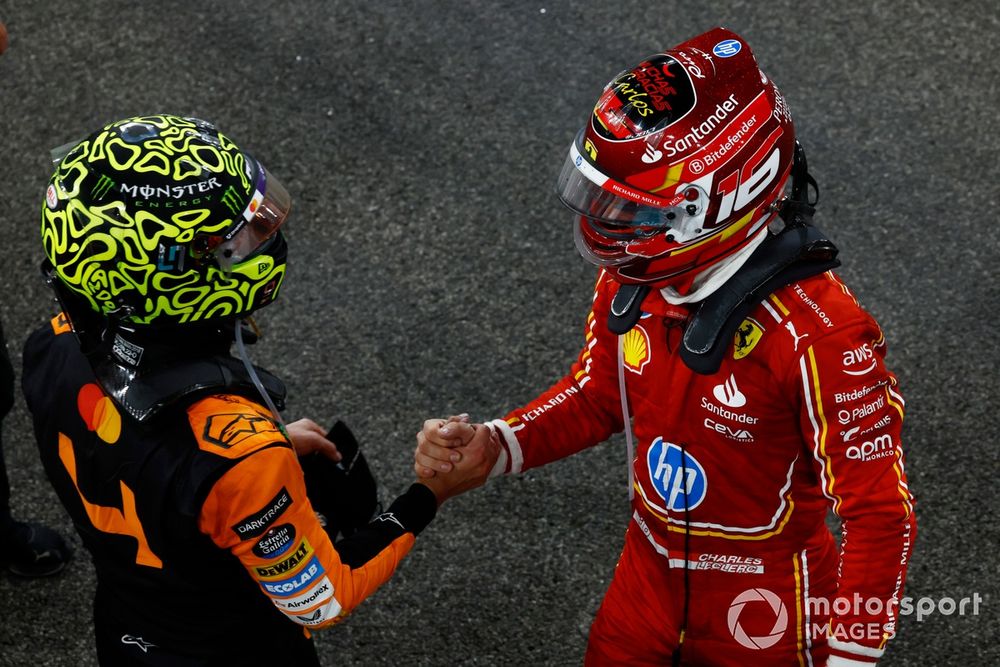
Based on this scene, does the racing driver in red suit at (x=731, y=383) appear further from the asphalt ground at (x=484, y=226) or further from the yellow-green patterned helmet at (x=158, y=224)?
the asphalt ground at (x=484, y=226)

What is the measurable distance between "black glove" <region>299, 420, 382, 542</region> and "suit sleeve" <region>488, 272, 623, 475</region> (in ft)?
1.01

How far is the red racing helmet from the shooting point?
212 cm

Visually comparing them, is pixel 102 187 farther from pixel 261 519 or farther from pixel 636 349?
pixel 636 349

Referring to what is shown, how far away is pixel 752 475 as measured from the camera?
230 cm

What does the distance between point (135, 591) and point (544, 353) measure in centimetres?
215

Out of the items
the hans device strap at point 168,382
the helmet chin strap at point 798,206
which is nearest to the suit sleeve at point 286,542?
the hans device strap at point 168,382

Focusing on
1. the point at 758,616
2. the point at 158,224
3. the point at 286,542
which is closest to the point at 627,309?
the point at 758,616

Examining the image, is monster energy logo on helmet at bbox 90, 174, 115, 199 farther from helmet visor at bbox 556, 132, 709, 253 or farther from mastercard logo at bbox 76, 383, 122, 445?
helmet visor at bbox 556, 132, 709, 253

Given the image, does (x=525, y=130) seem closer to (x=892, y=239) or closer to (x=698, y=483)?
(x=892, y=239)

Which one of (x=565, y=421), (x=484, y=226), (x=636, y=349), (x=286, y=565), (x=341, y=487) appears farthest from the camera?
(x=484, y=226)

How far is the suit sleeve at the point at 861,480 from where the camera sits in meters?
2.06

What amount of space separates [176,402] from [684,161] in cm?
103

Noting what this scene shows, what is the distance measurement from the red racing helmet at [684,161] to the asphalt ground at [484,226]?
1.59 m

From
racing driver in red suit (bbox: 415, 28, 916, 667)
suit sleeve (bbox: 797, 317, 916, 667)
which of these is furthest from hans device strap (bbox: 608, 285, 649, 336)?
suit sleeve (bbox: 797, 317, 916, 667)
